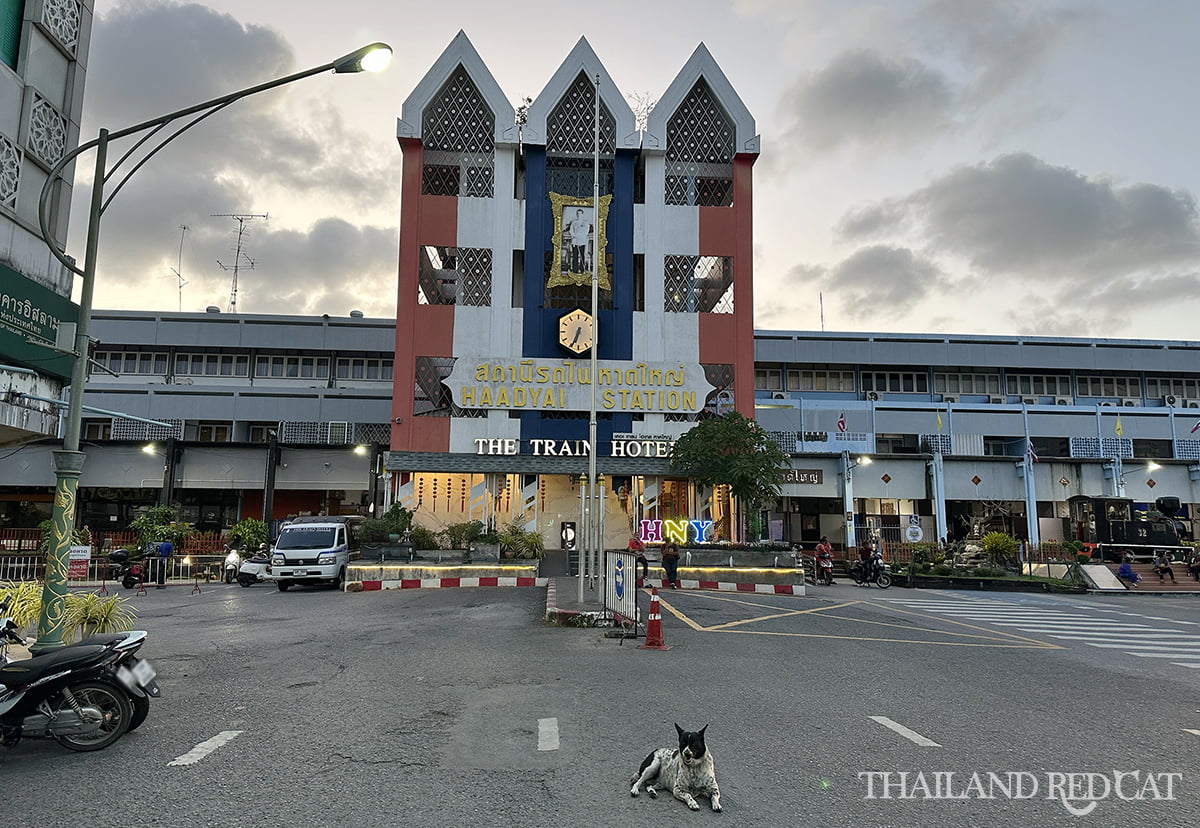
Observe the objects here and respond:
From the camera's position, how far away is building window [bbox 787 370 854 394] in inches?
2079

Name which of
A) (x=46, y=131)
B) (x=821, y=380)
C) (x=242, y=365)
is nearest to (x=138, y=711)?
(x=46, y=131)

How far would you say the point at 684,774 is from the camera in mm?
5703

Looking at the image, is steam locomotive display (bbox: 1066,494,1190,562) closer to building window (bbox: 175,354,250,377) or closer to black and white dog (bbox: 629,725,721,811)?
black and white dog (bbox: 629,725,721,811)

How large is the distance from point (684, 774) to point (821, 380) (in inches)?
1974

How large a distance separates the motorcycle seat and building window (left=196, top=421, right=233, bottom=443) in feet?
128

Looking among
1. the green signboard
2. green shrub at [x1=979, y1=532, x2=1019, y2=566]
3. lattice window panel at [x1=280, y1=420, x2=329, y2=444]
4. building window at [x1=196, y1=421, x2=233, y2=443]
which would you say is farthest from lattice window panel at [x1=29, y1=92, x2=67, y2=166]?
green shrub at [x1=979, y1=532, x2=1019, y2=566]

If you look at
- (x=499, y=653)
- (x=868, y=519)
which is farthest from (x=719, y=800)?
(x=868, y=519)

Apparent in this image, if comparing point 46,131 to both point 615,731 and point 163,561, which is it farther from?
point 615,731

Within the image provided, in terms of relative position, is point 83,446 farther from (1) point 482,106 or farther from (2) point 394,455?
(1) point 482,106

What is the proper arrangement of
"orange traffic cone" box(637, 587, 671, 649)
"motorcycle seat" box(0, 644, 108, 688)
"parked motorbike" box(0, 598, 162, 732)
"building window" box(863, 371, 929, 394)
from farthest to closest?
"building window" box(863, 371, 929, 394), "orange traffic cone" box(637, 587, 671, 649), "parked motorbike" box(0, 598, 162, 732), "motorcycle seat" box(0, 644, 108, 688)

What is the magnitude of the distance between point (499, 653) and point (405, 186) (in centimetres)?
2997

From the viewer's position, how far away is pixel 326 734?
7258 millimetres

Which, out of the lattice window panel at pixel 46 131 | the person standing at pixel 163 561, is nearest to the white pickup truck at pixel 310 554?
the person standing at pixel 163 561

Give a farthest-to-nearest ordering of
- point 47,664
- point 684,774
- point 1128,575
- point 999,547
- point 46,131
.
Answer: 1. point 999,547
2. point 1128,575
3. point 46,131
4. point 47,664
5. point 684,774
